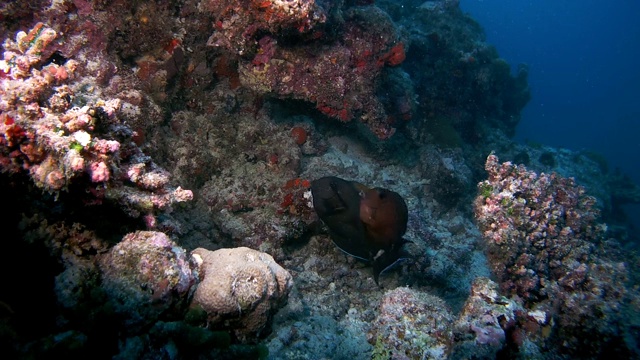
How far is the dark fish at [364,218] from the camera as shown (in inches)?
161

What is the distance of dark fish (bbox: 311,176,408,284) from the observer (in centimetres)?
409

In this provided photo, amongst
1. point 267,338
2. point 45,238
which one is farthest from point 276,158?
point 45,238

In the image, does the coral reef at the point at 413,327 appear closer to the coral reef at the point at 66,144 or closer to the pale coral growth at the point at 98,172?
the coral reef at the point at 66,144

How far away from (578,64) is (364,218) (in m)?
118

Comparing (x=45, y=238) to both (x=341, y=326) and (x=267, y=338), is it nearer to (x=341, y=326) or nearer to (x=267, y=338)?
(x=267, y=338)

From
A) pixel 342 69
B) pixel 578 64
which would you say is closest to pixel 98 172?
pixel 342 69

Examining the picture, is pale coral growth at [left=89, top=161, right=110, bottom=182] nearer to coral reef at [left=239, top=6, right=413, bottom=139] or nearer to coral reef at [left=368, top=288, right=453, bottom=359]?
coral reef at [left=368, top=288, right=453, bottom=359]

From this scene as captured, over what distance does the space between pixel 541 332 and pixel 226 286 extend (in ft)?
9.67

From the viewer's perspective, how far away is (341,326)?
4.05 metres

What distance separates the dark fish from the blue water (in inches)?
2411

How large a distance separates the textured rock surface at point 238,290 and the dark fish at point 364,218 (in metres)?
1.50

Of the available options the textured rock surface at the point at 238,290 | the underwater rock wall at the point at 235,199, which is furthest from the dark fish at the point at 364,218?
the textured rock surface at the point at 238,290

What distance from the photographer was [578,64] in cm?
9206

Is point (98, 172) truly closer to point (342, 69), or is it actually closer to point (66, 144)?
point (66, 144)
